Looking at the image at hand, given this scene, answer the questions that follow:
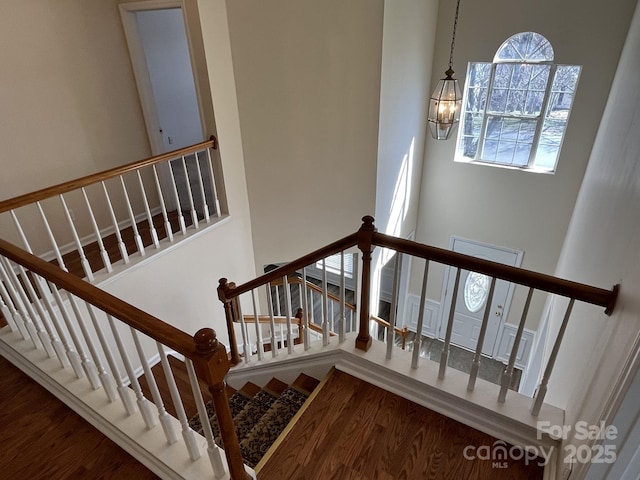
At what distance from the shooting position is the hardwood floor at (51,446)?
172 cm

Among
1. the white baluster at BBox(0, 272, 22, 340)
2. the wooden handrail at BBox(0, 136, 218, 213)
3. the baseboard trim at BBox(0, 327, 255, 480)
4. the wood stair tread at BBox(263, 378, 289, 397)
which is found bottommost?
the wood stair tread at BBox(263, 378, 289, 397)

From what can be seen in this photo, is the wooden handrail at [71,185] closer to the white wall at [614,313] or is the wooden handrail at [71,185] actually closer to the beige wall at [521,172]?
the white wall at [614,313]

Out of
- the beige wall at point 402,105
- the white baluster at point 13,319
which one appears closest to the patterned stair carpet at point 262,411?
the white baluster at point 13,319

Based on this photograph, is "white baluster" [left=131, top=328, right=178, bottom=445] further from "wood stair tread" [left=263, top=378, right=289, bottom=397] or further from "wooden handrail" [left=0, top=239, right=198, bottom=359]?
"wood stair tread" [left=263, top=378, right=289, bottom=397]

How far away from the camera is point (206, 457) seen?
160 cm

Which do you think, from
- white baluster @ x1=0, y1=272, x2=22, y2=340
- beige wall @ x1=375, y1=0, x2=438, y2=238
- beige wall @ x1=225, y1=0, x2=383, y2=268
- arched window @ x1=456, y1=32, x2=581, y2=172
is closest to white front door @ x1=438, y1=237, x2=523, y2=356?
beige wall @ x1=375, y1=0, x2=438, y2=238

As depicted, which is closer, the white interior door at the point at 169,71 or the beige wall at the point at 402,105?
the beige wall at the point at 402,105

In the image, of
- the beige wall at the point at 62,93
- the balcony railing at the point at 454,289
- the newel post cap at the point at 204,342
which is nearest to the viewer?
the newel post cap at the point at 204,342

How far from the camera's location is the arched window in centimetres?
456

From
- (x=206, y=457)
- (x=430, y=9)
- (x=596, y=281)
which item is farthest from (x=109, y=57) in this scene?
(x=596, y=281)

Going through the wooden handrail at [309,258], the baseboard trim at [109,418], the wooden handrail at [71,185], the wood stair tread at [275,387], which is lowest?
the wood stair tread at [275,387]

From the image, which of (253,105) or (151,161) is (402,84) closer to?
(253,105)

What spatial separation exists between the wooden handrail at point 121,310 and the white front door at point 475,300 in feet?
17.0

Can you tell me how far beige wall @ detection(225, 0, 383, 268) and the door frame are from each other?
456mm
